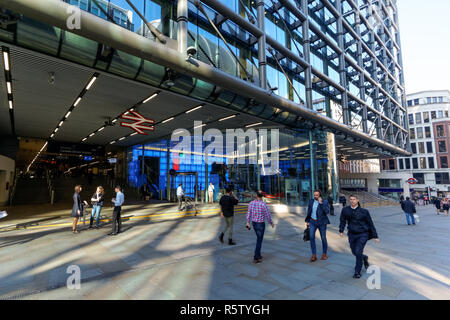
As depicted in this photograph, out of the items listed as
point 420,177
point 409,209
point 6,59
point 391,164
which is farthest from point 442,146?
point 6,59

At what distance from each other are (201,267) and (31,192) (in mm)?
18318

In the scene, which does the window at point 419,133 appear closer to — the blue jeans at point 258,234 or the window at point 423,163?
the window at point 423,163

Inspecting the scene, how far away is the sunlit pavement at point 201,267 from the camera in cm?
404

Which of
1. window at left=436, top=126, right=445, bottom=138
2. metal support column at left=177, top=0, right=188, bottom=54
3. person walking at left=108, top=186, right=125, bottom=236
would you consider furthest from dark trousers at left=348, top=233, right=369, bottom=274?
window at left=436, top=126, right=445, bottom=138

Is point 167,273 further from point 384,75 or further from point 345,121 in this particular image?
point 384,75

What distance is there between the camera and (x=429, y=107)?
5678cm

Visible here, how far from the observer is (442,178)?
52.6m

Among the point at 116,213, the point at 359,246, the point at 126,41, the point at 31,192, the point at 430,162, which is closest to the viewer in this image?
the point at 359,246

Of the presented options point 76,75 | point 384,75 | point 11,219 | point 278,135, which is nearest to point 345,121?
point 278,135

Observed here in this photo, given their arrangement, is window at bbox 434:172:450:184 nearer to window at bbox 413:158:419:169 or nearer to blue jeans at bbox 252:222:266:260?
window at bbox 413:158:419:169

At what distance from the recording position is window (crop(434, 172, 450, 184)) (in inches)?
2044

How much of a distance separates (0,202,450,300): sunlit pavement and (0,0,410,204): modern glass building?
237 inches

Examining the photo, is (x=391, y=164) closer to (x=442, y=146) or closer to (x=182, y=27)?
(x=442, y=146)

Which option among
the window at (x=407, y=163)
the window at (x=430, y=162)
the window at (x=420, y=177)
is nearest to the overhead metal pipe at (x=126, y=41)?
the window at (x=420, y=177)
